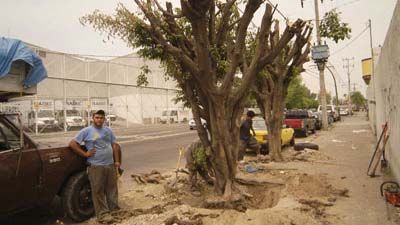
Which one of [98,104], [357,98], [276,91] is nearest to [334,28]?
[276,91]

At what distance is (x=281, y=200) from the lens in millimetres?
7555

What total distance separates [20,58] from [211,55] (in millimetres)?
3544

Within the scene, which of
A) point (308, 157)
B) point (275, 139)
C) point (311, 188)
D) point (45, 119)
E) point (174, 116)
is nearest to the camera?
point (311, 188)

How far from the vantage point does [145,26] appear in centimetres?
812

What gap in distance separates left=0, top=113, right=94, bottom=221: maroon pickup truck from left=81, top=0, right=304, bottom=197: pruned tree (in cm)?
248

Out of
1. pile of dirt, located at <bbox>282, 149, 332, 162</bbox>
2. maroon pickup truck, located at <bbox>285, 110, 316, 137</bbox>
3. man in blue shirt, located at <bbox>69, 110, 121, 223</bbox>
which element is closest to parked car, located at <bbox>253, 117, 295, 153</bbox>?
pile of dirt, located at <bbox>282, 149, 332, 162</bbox>

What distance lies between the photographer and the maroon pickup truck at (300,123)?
82.2ft

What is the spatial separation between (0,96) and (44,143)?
1.12 metres

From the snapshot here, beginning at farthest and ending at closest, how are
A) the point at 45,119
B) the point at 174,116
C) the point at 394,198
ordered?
1. the point at 174,116
2. the point at 45,119
3. the point at 394,198

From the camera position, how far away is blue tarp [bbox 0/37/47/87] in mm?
5742

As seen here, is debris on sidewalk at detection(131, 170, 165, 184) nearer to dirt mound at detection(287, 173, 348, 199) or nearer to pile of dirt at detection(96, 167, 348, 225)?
pile of dirt at detection(96, 167, 348, 225)

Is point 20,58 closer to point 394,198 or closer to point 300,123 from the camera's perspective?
point 394,198

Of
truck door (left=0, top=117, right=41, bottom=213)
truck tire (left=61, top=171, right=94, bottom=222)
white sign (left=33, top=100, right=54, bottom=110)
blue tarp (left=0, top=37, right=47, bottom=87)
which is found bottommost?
truck tire (left=61, top=171, right=94, bottom=222)

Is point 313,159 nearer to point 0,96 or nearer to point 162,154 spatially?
point 162,154
